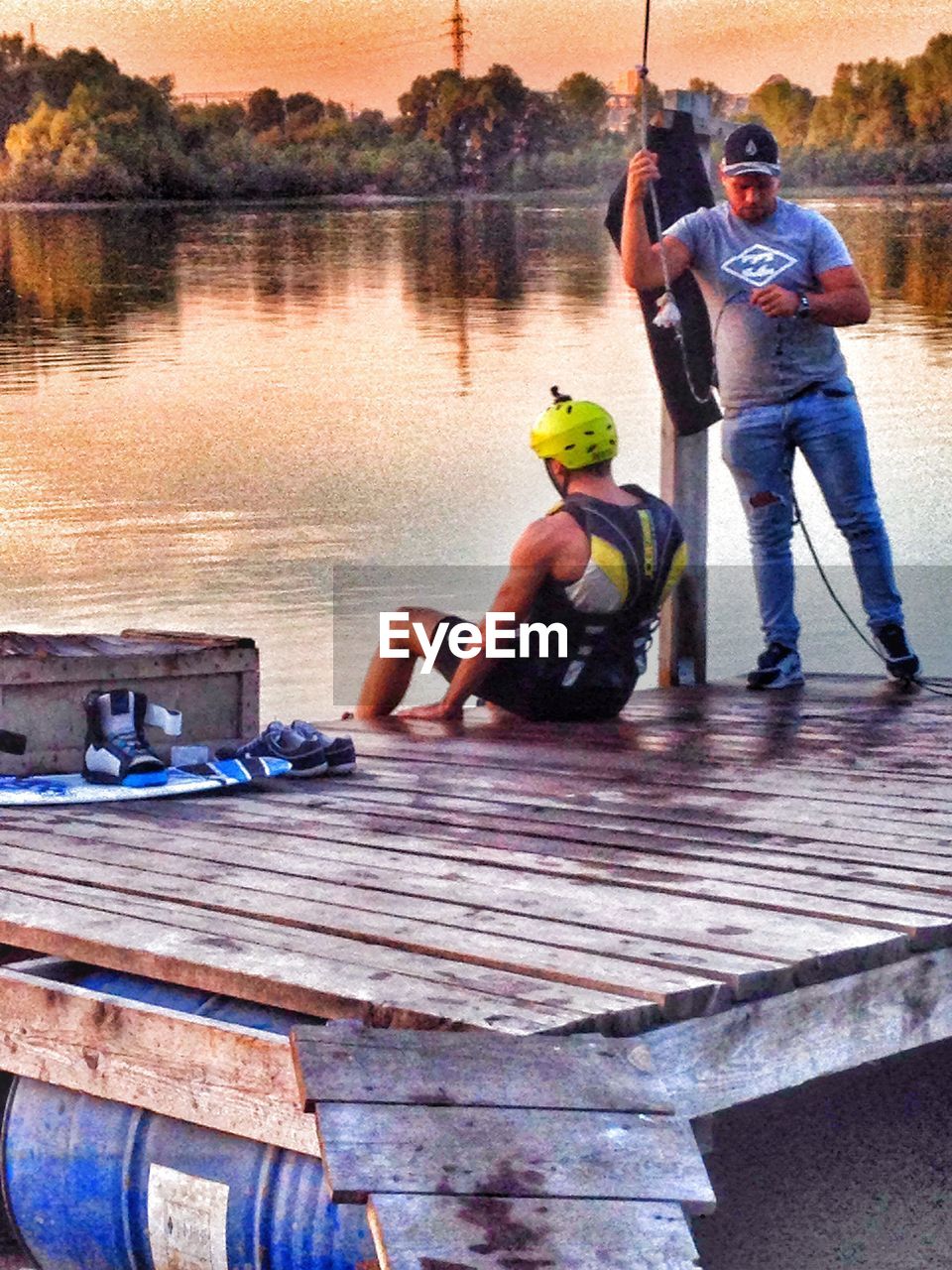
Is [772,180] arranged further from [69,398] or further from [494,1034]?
[69,398]

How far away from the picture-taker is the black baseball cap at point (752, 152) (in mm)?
6953

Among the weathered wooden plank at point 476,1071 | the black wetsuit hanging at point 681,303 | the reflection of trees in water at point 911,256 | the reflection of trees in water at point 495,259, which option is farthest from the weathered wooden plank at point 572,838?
the reflection of trees in water at point 911,256

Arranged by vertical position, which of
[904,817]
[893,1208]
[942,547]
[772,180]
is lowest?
[942,547]

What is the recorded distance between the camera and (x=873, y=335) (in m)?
37.7

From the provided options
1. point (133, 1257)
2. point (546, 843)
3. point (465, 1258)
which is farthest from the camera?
point (546, 843)

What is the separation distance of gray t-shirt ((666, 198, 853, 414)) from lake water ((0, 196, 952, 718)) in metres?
6.56

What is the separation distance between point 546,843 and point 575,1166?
1707mm

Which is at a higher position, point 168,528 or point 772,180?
point 772,180

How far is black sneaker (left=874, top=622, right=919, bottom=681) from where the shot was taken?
7348mm

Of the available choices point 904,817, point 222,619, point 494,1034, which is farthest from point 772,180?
point 222,619

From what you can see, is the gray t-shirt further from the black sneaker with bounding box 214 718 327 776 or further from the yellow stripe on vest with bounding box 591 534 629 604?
the black sneaker with bounding box 214 718 327 776

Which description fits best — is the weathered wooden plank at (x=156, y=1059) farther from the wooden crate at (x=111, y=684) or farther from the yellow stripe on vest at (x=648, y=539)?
the yellow stripe on vest at (x=648, y=539)

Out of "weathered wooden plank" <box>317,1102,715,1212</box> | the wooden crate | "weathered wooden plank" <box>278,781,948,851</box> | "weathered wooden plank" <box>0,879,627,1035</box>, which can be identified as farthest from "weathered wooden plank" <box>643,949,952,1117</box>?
the wooden crate

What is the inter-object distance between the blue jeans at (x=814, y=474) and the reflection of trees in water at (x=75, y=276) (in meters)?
30.3
